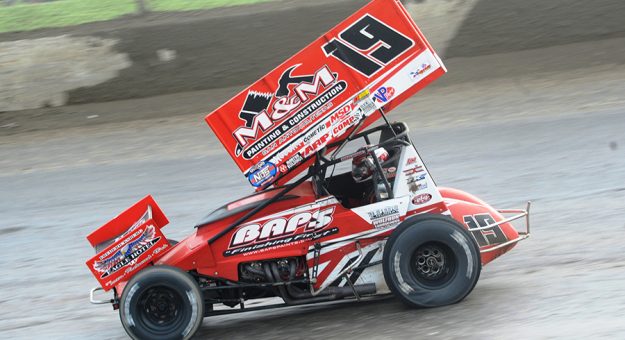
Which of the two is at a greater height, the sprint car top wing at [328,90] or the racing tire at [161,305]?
the sprint car top wing at [328,90]

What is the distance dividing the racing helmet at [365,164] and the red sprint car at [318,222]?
0.01 metres

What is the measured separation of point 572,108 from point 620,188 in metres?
4.15

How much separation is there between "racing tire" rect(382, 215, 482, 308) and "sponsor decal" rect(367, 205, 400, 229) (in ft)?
0.44

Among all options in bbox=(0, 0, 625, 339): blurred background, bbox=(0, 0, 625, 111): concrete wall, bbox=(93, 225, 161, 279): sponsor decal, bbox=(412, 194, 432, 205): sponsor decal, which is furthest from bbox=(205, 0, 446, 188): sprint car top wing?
bbox=(0, 0, 625, 111): concrete wall

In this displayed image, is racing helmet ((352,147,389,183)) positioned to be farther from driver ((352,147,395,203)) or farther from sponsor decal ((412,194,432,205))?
sponsor decal ((412,194,432,205))

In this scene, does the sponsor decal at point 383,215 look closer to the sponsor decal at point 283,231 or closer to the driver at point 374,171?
the driver at point 374,171

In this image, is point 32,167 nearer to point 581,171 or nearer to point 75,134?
point 75,134

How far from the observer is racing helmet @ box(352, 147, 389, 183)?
692cm

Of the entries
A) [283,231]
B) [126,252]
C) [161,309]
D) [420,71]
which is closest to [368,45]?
[420,71]

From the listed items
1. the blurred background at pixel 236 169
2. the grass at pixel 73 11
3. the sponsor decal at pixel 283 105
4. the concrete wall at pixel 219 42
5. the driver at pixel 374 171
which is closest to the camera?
the sponsor decal at pixel 283 105

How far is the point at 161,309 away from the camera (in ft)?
22.0

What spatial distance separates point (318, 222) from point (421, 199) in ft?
2.74

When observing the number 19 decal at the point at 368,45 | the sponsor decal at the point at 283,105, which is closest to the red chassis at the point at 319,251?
the sponsor decal at the point at 283,105

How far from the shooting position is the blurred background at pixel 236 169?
7.06 metres
